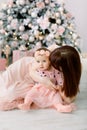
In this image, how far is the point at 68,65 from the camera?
1.21 metres

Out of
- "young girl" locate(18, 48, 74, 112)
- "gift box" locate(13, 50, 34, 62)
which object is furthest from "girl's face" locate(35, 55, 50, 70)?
"gift box" locate(13, 50, 34, 62)

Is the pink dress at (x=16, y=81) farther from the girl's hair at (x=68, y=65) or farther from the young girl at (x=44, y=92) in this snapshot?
the girl's hair at (x=68, y=65)

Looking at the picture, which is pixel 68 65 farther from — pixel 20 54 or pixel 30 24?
pixel 30 24

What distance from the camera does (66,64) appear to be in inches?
47.7

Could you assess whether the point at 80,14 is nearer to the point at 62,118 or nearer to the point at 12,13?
the point at 12,13

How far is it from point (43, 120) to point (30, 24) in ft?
3.05

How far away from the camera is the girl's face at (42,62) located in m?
1.26

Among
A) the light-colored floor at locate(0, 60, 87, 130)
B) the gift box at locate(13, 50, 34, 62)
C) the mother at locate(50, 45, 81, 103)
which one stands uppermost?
the mother at locate(50, 45, 81, 103)

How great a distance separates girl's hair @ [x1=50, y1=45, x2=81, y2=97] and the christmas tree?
661mm

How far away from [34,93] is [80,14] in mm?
2534

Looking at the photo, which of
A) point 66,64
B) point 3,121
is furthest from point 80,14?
point 3,121

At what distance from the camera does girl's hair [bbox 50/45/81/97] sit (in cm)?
121

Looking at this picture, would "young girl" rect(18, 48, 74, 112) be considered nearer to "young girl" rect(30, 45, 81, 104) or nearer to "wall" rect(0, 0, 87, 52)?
"young girl" rect(30, 45, 81, 104)

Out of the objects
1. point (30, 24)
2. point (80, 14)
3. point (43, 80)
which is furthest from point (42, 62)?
point (80, 14)
